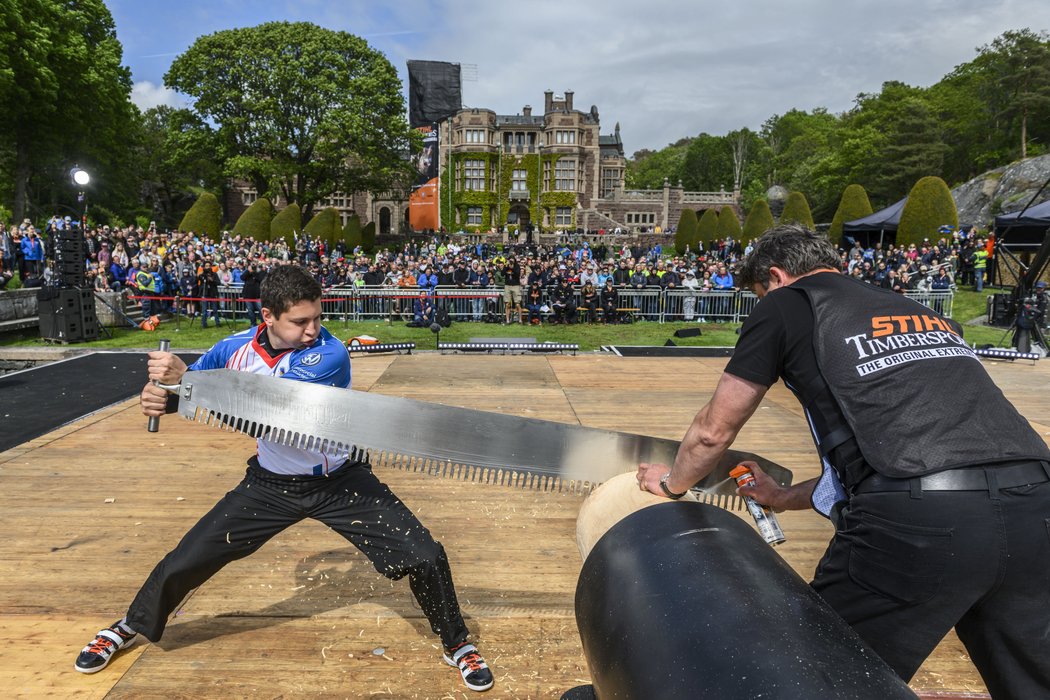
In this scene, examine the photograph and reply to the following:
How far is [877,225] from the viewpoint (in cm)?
3362

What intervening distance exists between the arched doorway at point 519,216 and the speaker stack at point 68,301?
2139 inches

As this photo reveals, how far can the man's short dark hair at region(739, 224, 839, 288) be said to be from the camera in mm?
2432

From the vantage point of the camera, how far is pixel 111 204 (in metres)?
46.9

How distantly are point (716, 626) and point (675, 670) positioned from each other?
0.16 meters

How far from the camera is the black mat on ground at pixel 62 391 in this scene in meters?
7.80

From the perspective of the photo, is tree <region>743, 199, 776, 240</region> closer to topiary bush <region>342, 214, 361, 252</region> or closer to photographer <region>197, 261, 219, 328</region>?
topiary bush <region>342, 214, 361, 252</region>

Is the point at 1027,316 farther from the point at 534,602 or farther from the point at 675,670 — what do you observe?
the point at 675,670

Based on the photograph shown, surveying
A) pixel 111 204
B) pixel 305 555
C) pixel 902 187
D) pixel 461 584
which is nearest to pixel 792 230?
pixel 461 584

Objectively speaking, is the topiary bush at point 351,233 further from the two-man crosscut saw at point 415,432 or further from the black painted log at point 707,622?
the black painted log at point 707,622

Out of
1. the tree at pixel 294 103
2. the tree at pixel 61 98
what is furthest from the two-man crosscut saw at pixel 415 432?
the tree at pixel 294 103

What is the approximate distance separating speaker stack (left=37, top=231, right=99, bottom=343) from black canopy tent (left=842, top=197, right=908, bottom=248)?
33934 millimetres

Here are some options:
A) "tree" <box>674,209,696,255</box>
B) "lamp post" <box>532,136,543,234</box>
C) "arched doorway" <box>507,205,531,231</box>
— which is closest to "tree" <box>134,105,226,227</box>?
"arched doorway" <box>507,205,531,231</box>

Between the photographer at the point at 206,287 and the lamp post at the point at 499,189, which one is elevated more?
the lamp post at the point at 499,189

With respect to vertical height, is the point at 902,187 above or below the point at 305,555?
above
